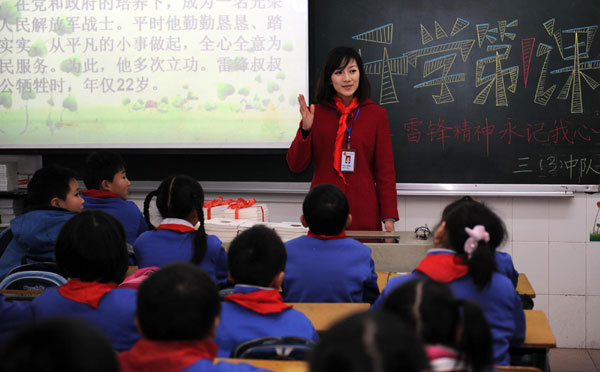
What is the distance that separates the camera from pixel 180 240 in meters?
2.55

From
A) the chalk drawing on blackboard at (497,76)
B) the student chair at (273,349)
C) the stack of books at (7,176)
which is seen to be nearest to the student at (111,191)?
the stack of books at (7,176)

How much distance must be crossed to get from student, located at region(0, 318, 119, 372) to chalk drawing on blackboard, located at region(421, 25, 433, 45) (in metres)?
3.44

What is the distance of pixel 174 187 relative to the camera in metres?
2.66

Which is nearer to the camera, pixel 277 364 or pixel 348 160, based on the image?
pixel 277 364

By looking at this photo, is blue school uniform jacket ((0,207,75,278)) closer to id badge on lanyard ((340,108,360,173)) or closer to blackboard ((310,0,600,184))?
id badge on lanyard ((340,108,360,173))

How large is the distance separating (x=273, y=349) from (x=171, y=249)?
104 centimetres

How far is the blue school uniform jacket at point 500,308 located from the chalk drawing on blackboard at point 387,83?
7.58ft

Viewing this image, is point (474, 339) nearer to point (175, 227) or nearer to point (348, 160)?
point (175, 227)

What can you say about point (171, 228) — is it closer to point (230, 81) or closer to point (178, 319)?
point (178, 319)

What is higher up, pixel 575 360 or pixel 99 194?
pixel 99 194

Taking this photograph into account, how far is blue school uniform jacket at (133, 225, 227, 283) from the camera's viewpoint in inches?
99.3

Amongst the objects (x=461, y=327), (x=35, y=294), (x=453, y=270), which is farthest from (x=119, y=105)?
(x=461, y=327)

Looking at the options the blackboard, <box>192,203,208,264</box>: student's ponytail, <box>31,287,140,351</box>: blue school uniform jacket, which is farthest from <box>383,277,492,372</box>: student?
the blackboard

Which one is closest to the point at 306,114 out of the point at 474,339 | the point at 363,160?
the point at 363,160
